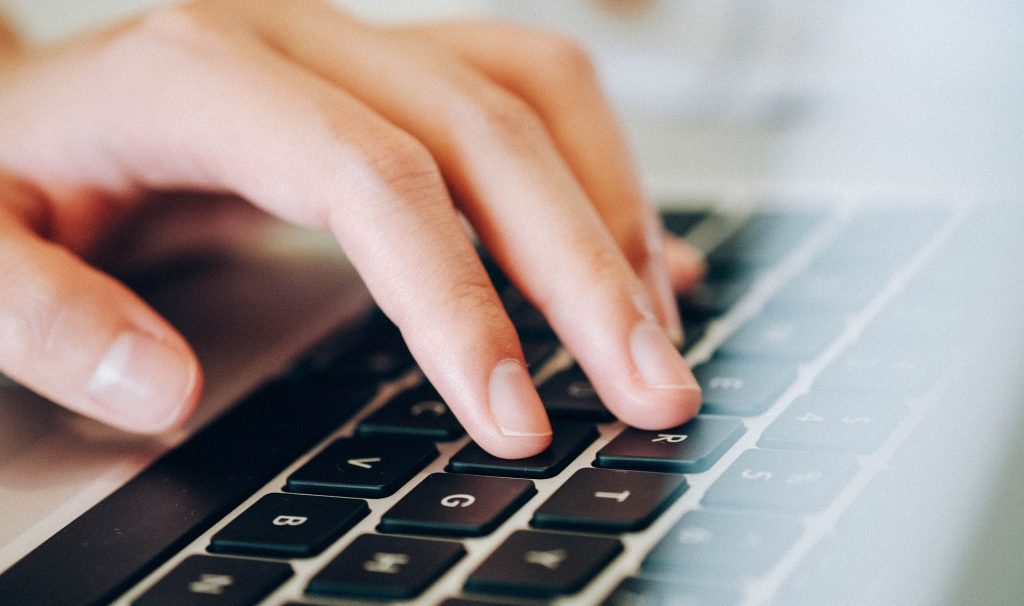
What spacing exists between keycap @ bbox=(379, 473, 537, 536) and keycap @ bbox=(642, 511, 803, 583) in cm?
6

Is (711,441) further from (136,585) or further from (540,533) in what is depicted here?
(136,585)

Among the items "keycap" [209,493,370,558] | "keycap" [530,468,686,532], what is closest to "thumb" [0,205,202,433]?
"keycap" [209,493,370,558]

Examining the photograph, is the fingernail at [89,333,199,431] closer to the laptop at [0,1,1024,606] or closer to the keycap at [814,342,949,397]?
the laptop at [0,1,1024,606]

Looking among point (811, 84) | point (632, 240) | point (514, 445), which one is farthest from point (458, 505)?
point (811, 84)

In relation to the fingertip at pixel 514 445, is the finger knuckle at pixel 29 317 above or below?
above

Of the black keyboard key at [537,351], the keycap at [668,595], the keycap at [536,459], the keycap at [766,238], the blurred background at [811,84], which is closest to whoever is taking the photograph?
the keycap at [668,595]

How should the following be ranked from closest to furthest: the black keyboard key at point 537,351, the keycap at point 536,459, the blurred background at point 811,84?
the keycap at point 536,459
the black keyboard key at point 537,351
the blurred background at point 811,84

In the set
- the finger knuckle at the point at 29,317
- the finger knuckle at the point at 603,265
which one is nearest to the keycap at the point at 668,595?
the finger knuckle at the point at 603,265

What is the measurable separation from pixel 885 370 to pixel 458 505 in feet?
0.68

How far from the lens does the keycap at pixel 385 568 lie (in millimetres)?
352

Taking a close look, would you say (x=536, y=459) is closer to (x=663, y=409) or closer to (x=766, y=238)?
(x=663, y=409)

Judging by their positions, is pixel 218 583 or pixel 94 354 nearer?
pixel 218 583

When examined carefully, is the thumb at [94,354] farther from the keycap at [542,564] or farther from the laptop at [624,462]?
the keycap at [542,564]

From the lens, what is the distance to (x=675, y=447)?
431 mm
